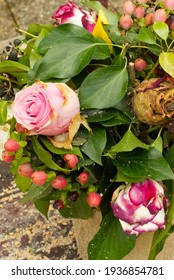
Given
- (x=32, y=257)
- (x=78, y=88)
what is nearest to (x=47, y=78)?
(x=78, y=88)

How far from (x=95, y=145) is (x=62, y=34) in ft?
0.52

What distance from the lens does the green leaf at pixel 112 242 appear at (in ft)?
2.41

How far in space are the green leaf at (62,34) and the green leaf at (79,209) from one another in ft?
0.73

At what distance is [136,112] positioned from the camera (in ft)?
2.20

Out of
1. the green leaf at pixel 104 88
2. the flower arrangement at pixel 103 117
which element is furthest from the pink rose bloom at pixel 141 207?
the green leaf at pixel 104 88

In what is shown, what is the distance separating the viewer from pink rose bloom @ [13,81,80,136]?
61 centimetres

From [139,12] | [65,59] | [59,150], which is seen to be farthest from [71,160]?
[139,12]

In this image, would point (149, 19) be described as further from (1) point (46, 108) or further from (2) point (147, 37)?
(1) point (46, 108)

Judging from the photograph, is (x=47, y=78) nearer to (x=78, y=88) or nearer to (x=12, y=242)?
(x=78, y=88)

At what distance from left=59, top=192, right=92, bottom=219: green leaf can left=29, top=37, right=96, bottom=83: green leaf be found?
19 cm

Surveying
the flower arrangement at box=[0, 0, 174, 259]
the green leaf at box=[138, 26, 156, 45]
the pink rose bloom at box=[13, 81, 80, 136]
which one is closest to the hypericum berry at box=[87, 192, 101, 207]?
the flower arrangement at box=[0, 0, 174, 259]

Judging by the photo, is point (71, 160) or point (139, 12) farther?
point (139, 12)

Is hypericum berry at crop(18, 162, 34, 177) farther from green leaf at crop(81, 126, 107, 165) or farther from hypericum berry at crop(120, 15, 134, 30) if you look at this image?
hypericum berry at crop(120, 15, 134, 30)

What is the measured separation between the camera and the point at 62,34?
70 centimetres
